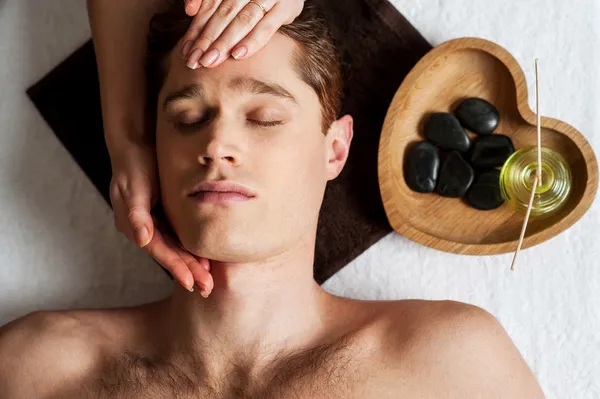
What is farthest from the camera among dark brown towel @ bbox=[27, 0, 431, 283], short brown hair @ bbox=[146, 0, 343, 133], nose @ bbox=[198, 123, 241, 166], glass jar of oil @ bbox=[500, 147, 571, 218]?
dark brown towel @ bbox=[27, 0, 431, 283]

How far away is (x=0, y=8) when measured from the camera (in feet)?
5.30

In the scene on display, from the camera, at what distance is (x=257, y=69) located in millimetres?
1185

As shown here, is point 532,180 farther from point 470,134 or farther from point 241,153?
point 241,153

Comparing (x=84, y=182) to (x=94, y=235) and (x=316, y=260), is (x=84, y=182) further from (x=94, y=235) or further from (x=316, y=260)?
(x=316, y=260)

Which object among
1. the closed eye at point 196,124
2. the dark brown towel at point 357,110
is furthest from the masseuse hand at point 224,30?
the dark brown towel at point 357,110

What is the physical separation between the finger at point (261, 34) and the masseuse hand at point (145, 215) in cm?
33

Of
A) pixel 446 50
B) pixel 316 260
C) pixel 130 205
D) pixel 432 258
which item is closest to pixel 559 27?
pixel 446 50

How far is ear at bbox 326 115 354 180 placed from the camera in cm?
134

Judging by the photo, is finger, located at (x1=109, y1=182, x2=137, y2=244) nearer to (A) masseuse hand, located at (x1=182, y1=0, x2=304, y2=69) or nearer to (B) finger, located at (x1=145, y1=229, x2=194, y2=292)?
(B) finger, located at (x1=145, y1=229, x2=194, y2=292)

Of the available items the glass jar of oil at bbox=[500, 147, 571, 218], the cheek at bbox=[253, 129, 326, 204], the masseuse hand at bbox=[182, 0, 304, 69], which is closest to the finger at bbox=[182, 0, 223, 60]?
the masseuse hand at bbox=[182, 0, 304, 69]

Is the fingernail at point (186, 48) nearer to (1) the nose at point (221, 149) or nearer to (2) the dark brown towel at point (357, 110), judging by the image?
(1) the nose at point (221, 149)

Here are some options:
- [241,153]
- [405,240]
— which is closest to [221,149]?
[241,153]

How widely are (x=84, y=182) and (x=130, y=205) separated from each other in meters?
0.40

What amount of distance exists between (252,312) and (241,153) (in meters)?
0.34
